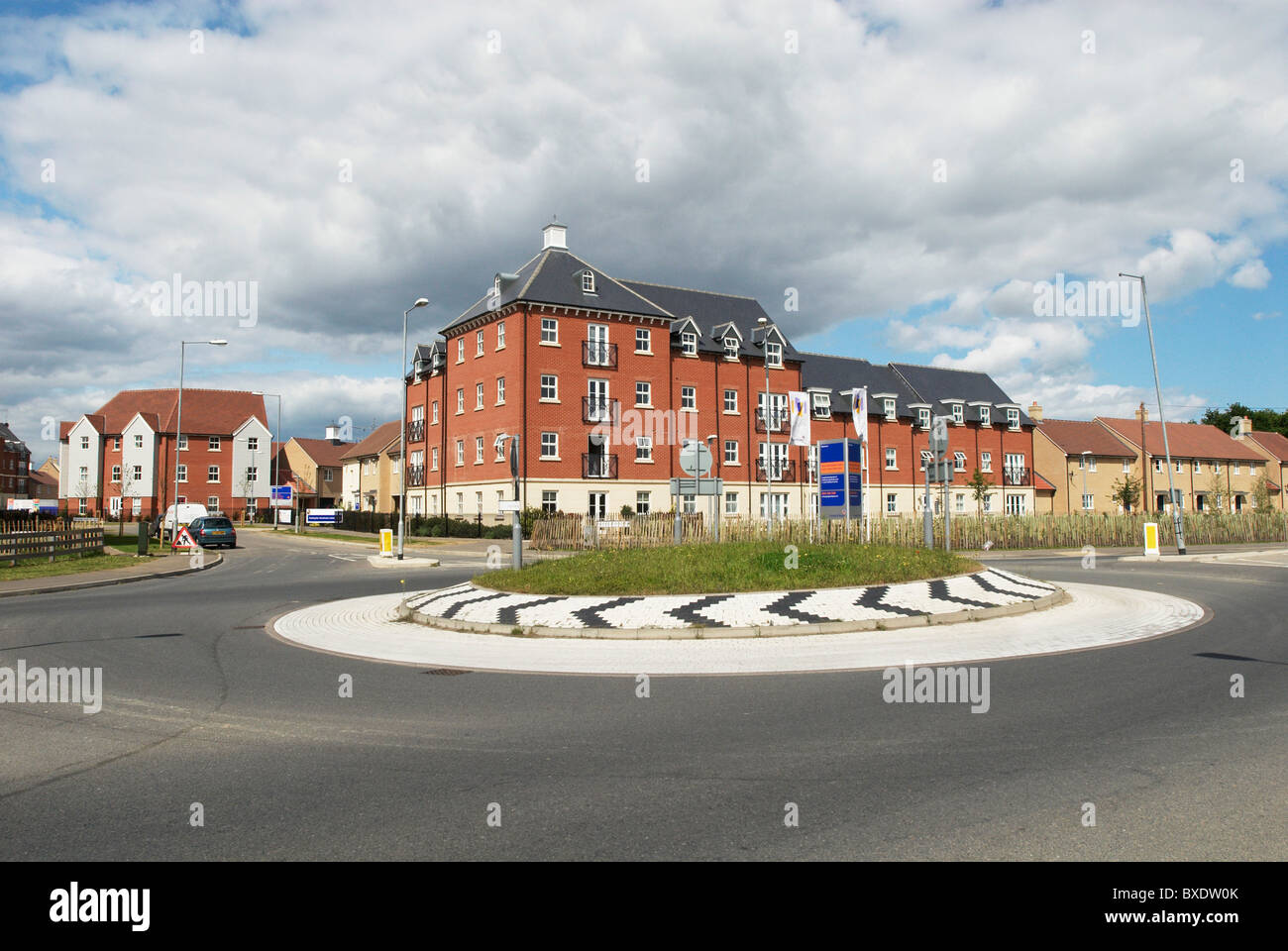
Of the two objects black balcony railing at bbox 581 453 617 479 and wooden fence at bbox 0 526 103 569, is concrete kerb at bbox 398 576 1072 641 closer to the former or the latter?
wooden fence at bbox 0 526 103 569

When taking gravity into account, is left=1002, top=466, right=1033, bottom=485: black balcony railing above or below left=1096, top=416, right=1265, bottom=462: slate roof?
below

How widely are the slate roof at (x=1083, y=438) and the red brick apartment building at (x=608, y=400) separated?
18.8 metres

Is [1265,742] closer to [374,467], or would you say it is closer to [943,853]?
[943,853]

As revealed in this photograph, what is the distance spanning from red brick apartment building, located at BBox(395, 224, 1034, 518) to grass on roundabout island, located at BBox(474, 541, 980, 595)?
26.2 m

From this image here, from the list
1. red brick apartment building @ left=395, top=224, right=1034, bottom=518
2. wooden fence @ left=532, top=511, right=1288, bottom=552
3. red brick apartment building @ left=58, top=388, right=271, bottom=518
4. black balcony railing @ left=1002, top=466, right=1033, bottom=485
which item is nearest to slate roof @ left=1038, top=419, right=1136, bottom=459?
black balcony railing @ left=1002, top=466, right=1033, bottom=485

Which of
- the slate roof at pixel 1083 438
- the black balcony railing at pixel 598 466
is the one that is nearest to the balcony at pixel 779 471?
the black balcony railing at pixel 598 466

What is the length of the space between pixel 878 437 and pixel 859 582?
51.0m

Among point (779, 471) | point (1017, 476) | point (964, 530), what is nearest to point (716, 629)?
point (964, 530)

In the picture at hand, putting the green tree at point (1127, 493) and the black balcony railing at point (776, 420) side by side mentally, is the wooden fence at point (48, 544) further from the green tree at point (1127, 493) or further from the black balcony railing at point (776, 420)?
the green tree at point (1127, 493)

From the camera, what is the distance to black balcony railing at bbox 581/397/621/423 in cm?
4897

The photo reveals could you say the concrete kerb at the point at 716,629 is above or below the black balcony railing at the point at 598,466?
below

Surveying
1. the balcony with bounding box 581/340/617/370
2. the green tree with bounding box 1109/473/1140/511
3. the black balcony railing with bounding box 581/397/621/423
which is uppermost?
the balcony with bounding box 581/340/617/370

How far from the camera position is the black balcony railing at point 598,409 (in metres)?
49.0
